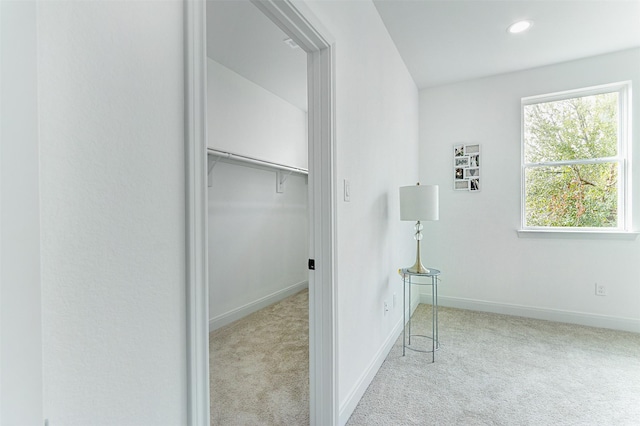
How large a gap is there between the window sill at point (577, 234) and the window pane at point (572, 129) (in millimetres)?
741

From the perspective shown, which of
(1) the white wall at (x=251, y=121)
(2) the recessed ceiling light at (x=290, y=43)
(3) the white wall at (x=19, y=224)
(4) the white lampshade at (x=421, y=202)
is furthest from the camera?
(1) the white wall at (x=251, y=121)

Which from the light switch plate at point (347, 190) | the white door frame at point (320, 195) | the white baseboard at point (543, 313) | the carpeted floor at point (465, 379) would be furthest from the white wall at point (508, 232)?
the white door frame at point (320, 195)

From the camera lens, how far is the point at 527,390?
1.95 meters

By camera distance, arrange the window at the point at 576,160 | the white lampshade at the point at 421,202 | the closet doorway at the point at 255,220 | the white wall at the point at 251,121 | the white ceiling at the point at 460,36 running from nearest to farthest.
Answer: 1. the closet doorway at the point at 255,220
2. the white ceiling at the point at 460,36
3. the white lampshade at the point at 421,202
4. the white wall at the point at 251,121
5. the window at the point at 576,160

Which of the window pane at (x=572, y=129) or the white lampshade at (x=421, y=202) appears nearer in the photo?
the white lampshade at (x=421, y=202)

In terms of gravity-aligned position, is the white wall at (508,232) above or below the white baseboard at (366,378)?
above

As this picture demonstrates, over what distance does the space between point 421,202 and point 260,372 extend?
170 cm

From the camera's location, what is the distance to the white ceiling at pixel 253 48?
6.77 ft

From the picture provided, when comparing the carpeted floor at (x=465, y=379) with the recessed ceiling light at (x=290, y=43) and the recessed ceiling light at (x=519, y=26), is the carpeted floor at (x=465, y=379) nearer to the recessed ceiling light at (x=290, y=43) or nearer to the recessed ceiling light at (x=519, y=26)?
the recessed ceiling light at (x=290, y=43)

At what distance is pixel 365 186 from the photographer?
6.59ft

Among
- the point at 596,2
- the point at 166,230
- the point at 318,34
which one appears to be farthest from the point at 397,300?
the point at 596,2

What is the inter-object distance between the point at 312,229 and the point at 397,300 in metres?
1.59

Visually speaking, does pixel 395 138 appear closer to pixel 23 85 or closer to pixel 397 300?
pixel 397 300

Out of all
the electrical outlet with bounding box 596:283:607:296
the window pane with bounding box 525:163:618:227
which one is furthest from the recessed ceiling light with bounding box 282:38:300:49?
the electrical outlet with bounding box 596:283:607:296
